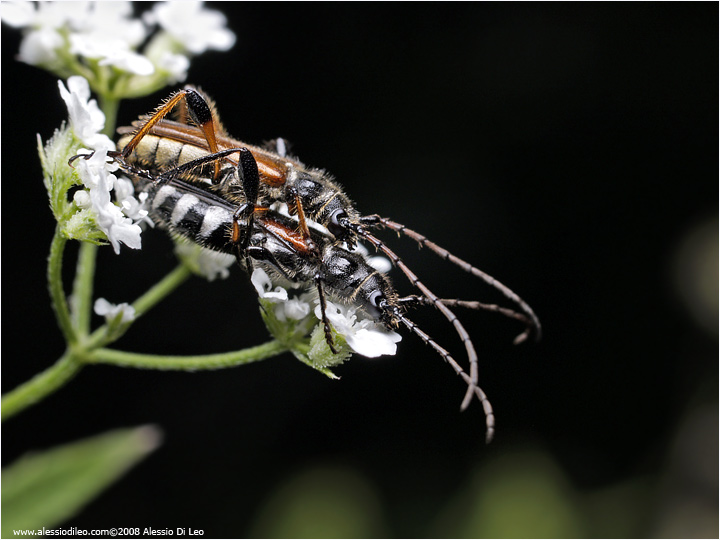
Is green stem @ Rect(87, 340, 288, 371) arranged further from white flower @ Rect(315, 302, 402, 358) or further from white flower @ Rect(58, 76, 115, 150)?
white flower @ Rect(58, 76, 115, 150)

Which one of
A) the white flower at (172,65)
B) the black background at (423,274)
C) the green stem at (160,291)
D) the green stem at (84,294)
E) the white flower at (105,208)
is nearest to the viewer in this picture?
the white flower at (105,208)

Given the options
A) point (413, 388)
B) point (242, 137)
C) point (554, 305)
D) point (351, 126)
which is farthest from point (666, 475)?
point (242, 137)

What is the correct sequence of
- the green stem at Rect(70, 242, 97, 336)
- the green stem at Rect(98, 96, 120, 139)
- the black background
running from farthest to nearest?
the black background
the green stem at Rect(98, 96, 120, 139)
the green stem at Rect(70, 242, 97, 336)

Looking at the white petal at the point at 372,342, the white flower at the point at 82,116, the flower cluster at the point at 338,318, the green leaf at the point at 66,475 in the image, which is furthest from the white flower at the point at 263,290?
the green leaf at the point at 66,475

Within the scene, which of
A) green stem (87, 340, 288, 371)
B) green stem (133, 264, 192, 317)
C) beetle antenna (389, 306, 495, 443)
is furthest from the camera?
green stem (133, 264, 192, 317)

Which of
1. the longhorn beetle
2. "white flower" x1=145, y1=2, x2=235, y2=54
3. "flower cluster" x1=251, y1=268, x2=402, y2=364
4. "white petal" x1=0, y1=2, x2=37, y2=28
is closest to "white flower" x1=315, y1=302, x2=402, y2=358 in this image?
"flower cluster" x1=251, y1=268, x2=402, y2=364

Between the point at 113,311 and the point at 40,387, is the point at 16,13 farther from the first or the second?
the point at 40,387

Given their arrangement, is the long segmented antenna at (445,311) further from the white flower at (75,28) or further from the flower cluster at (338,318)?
the white flower at (75,28)
